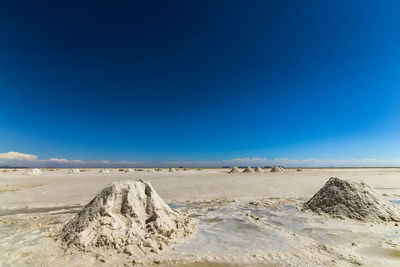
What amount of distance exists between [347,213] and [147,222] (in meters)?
7.35

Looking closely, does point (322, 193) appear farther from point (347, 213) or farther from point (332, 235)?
point (332, 235)

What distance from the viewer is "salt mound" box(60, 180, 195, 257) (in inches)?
195

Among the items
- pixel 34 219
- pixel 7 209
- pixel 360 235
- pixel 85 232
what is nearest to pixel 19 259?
pixel 85 232

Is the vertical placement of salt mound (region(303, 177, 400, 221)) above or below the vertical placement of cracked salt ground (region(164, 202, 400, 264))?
above

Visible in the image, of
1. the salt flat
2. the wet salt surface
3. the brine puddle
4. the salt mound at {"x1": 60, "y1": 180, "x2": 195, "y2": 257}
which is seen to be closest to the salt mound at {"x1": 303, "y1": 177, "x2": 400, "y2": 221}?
the salt flat

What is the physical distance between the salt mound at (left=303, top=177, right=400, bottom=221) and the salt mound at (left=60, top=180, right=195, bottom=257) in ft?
19.0

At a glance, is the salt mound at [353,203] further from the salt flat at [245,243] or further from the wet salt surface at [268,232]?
the wet salt surface at [268,232]

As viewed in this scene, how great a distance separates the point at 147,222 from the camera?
5.96 metres

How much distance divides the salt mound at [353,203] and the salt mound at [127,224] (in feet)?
19.0

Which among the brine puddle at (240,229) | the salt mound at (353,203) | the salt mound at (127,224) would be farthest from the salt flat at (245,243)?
the salt mound at (353,203)

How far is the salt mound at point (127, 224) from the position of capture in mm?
4953

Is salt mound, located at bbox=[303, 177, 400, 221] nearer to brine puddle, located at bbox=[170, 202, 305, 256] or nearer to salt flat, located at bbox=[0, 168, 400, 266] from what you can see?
salt flat, located at bbox=[0, 168, 400, 266]

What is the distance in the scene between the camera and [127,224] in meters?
5.62

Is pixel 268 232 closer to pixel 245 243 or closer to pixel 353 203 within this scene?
pixel 245 243
